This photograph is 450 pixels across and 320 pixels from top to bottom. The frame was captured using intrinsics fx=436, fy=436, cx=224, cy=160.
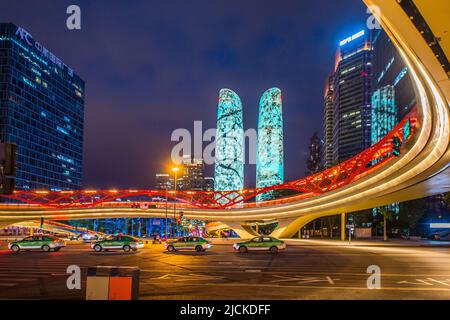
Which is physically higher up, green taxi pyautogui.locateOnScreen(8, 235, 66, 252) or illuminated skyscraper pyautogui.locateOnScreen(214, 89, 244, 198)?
illuminated skyscraper pyautogui.locateOnScreen(214, 89, 244, 198)

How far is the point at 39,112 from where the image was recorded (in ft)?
529

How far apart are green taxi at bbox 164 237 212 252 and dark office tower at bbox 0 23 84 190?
113794 millimetres

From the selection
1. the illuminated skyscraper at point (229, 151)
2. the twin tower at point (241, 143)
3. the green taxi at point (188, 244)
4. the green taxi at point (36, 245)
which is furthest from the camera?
the illuminated skyscraper at point (229, 151)

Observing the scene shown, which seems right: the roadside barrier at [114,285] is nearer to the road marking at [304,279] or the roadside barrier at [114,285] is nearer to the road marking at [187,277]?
the road marking at [187,277]

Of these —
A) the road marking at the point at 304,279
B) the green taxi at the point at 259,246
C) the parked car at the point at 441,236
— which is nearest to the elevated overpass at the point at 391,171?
the road marking at the point at 304,279

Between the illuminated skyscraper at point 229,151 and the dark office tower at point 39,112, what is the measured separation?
6397 centimetres

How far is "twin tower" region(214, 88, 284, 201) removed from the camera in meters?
176

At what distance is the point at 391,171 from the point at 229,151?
14080 cm

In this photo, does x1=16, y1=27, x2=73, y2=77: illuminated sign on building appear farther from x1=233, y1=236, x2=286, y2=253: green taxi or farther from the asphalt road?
the asphalt road

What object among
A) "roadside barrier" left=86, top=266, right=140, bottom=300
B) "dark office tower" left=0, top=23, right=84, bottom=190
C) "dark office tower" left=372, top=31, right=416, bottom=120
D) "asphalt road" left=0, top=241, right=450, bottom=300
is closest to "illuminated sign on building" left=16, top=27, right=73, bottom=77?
"dark office tower" left=0, top=23, right=84, bottom=190

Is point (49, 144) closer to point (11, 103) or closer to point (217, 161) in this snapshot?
point (11, 103)

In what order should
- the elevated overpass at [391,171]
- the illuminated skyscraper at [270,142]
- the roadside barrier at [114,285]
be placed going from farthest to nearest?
the illuminated skyscraper at [270,142], the elevated overpass at [391,171], the roadside barrier at [114,285]

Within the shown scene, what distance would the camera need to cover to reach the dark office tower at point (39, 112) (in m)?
144

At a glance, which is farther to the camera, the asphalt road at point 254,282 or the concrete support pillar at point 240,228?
the concrete support pillar at point 240,228
